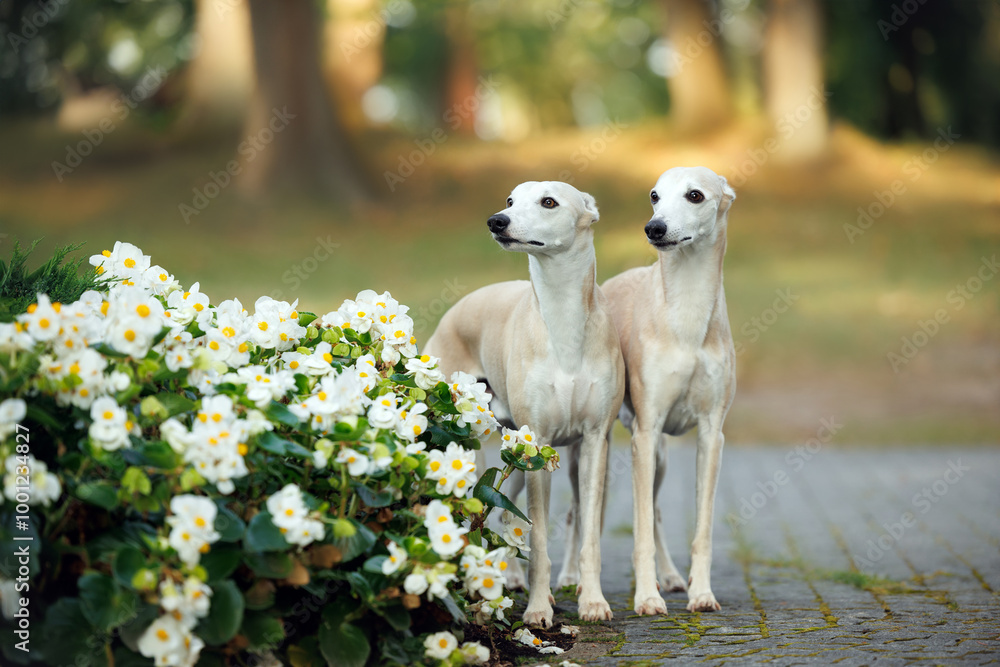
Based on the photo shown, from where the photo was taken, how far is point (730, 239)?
19531 millimetres

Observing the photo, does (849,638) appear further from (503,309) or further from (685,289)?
(503,309)

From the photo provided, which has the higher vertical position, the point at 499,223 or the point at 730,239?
the point at 730,239

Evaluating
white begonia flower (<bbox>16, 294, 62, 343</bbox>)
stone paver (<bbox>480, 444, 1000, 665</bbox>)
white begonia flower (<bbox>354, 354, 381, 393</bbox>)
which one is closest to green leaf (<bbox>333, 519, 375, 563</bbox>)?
white begonia flower (<bbox>354, 354, 381, 393</bbox>)

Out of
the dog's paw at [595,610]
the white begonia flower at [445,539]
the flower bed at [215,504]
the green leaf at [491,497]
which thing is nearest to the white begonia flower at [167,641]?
the flower bed at [215,504]

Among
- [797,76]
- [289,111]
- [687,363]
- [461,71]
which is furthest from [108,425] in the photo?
[461,71]

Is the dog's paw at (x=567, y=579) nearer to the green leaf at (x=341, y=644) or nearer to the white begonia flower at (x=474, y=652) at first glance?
the white begonia flower at (x=474, y=652)

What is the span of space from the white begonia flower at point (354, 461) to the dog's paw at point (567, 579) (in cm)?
248

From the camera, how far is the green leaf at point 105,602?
133 inches

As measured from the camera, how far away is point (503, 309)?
18.5ft

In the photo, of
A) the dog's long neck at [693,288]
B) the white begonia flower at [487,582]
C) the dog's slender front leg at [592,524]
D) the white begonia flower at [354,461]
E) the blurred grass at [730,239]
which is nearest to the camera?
the white begonia flower at [354,461]

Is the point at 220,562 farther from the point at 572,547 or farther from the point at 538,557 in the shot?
the point at 572,547

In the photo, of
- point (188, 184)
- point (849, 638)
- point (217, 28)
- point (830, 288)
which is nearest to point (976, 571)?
point (849, 638)

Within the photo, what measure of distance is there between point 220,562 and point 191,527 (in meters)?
0.21

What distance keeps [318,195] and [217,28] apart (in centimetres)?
519
